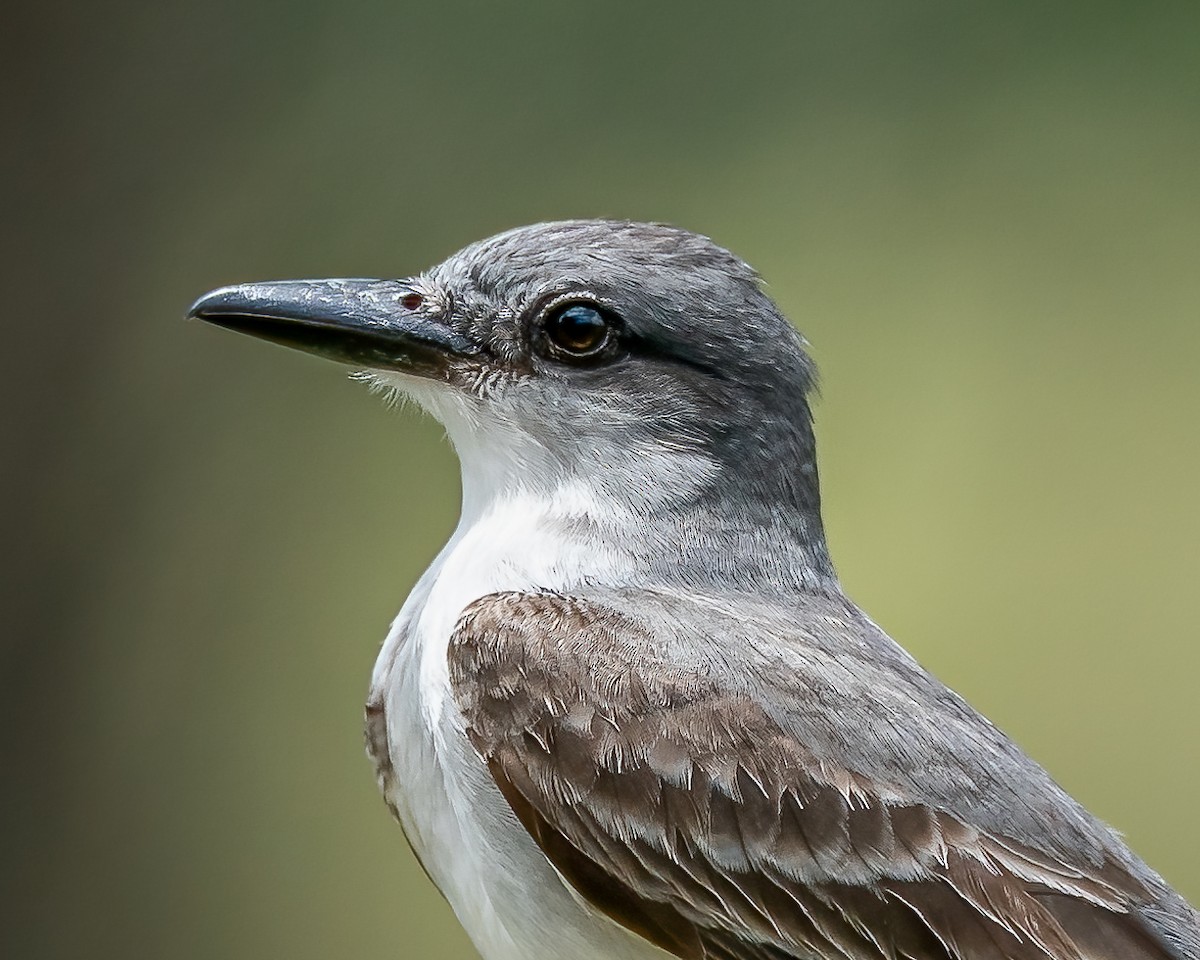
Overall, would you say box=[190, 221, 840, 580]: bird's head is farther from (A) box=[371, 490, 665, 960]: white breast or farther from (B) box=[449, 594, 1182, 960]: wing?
(B) box=[449, 594, 1182, 960]: wing

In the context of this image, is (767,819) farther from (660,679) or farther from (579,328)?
(579,328)

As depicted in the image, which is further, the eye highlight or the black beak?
the eye highlight

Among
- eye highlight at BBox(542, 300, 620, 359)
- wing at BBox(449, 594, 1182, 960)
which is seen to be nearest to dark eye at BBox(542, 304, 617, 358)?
eye highlight at BBox(542, 300, 620, 359)

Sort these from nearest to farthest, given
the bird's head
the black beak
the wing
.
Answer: the wing
the black beak
the bird's head

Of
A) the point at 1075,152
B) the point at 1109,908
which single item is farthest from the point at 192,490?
the point at 1109,908

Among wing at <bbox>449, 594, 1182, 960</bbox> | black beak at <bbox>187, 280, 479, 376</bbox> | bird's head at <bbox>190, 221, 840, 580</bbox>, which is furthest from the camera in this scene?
bird's head at <bbox>190, 221, 840, 580</bbox>

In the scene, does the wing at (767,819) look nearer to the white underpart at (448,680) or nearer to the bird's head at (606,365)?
the white underpart at (448,680)

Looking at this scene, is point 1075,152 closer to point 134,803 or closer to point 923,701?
point 923,701
